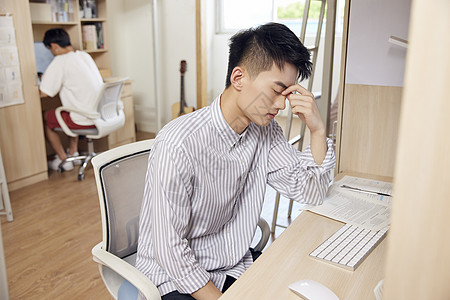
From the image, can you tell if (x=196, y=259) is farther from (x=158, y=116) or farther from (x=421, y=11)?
(x=158, y=116)

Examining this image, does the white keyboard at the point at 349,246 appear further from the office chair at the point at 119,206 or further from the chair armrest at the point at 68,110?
the chair armrest at the point at 68,110

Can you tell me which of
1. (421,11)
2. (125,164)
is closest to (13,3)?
(125,164)

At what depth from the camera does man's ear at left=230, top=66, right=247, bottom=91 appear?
3.68 feet

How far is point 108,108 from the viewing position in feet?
11.9

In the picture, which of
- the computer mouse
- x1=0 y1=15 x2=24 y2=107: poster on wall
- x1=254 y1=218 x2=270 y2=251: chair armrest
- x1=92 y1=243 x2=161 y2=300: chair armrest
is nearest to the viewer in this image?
the computer mouse

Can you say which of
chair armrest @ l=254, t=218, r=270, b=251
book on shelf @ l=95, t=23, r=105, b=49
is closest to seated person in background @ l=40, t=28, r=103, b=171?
book on shelf @ l=95, t=23, r=105, b=49

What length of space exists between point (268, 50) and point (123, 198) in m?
0.60

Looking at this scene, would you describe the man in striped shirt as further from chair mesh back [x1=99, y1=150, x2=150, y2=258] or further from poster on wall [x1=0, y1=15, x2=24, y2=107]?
poster on wall [x1=0, y1=15, x2=24, y2=107]

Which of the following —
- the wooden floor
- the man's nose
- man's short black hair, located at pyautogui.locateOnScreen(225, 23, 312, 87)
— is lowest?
the wooden floor

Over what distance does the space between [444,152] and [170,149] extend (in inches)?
28.1

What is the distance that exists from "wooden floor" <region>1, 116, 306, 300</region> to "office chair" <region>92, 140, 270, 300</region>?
902 millimetres

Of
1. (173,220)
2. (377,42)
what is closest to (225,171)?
(173,220)

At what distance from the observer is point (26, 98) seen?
10.9 ft

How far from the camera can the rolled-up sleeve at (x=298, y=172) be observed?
1.29m
